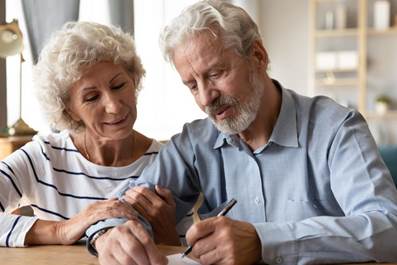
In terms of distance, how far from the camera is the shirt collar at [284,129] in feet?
5.38

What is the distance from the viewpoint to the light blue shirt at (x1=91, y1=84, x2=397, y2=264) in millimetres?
1302

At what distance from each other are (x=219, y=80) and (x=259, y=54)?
0.51 ft

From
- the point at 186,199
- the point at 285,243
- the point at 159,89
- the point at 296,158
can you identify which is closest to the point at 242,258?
the point at 285,243

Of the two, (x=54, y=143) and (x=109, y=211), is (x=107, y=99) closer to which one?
(x=54, y=143)

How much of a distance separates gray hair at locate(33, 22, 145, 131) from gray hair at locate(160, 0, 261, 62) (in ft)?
1.24

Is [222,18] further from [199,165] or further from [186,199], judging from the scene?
[186,199]

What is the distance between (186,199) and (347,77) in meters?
4.83

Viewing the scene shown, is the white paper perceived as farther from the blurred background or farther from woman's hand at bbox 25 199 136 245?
the blurred background

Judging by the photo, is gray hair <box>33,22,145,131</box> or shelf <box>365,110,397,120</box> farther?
shelf <box>365,110,397,120</box>

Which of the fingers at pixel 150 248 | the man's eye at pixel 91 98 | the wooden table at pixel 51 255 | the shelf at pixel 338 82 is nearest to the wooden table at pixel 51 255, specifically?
the wooden table at pixel 51 255

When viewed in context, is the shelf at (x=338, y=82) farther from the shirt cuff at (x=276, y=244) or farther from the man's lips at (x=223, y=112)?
the shirt cuff at (x=276, y=244)

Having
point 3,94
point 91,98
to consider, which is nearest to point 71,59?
point 91,98

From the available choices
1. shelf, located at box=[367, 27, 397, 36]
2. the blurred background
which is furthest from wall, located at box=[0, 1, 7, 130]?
shelf, located at box=[367, 27, 397, 36]

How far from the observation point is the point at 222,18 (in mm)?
1579
